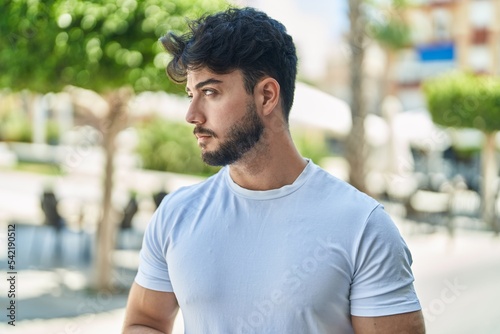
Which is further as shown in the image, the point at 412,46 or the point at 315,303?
the point at 412,46

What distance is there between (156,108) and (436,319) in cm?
570

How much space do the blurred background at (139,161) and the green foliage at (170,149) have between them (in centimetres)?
4

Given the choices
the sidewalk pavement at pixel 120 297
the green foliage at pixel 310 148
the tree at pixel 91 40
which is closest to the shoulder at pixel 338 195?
the tree at pixel 91 40

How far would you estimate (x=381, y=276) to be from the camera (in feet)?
4.04

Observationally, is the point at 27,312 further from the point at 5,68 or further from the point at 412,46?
the point at 412,46

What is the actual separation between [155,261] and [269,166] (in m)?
0.29

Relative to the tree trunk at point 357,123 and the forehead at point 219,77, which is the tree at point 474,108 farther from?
the forehead at point 219,77

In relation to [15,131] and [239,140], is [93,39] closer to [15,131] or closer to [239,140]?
[239,140]

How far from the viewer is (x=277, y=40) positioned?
1.38 metres

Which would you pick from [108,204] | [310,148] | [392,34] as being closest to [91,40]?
[108,204]

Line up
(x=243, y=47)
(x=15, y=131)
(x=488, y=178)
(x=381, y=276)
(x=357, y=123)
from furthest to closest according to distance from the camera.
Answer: (x=15, y=131) → (x=488, y=178) → (x=357, y=123) → (x=243, y=47) → (x=381, y=276)

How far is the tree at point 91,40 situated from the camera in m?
4.97

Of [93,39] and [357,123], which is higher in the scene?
[93,39]

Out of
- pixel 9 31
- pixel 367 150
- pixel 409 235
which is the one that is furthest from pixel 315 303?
pixel 409 235
